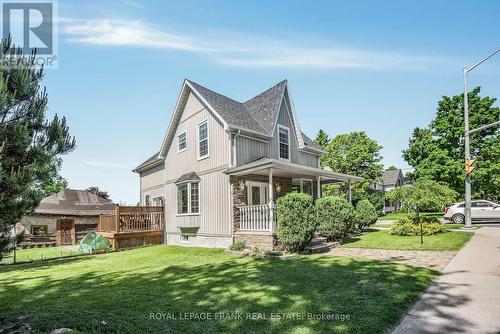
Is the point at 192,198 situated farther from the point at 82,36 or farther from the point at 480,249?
the point at 480,249

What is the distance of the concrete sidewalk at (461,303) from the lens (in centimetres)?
442

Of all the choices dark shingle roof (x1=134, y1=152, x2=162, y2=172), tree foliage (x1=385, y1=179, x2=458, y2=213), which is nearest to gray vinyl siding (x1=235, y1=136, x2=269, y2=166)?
tree foliage (x1=385, y1=179, x2=458, y2=213)

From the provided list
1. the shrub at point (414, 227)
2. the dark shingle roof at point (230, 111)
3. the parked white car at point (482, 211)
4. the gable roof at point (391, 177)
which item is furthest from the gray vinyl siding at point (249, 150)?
the gable roof at point (391, 177)

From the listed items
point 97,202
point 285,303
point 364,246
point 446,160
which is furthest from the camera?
point 97,202

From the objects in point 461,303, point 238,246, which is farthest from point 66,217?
point 461,303

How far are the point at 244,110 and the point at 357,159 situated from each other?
25222 millimetres

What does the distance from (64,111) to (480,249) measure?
13394mm

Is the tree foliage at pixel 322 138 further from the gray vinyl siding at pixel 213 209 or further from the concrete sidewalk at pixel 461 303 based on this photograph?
the concrete sidewalk at pixel 461 303

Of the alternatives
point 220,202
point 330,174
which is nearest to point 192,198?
point 220,202

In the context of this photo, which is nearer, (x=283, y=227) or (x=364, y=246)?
(x=283, y=227)

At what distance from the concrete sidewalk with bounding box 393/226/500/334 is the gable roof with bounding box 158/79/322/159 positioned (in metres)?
10.1

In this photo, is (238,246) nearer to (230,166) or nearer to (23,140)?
(230,166)

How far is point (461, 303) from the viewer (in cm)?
540

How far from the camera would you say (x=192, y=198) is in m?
16.5
